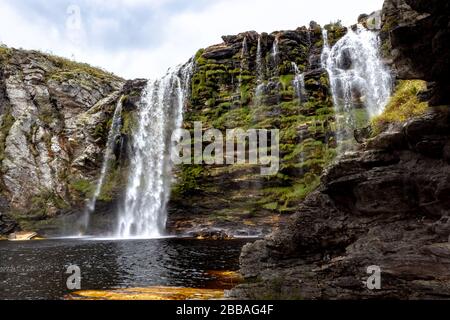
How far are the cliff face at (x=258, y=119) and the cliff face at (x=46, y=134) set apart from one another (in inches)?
690

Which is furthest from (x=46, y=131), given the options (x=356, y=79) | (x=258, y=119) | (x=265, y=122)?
(x=356, y=79)

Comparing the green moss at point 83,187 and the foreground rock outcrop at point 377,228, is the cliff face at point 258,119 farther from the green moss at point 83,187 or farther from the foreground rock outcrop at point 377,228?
the foreground rock outcrop at point 377,228

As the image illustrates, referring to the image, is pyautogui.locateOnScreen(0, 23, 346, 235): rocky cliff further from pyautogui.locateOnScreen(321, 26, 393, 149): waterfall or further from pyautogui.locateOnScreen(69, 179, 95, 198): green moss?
pyautogui.locateOnScreen(321, 26, 393, 149): waterfall

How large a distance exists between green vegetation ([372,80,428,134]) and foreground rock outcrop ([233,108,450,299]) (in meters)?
2.10

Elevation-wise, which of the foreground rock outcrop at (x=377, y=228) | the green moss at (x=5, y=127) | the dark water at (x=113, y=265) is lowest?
the dark water at (x=113, y=265)

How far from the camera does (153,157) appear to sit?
5816 centimetres

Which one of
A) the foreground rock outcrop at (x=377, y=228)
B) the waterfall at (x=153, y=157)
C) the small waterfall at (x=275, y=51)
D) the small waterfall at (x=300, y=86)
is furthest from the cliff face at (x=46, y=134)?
the foreground rock outcrop at (x=377, y=228)

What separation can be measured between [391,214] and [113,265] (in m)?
19.4

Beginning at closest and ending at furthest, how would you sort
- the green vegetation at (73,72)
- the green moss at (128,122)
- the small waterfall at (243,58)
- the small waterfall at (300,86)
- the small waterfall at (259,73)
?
the small waterfall at (300,86)
the small waterfall at (259,73)
the small waterfall at (243,58)
the green moss at (128,122)
the green vegetation at (73,72)

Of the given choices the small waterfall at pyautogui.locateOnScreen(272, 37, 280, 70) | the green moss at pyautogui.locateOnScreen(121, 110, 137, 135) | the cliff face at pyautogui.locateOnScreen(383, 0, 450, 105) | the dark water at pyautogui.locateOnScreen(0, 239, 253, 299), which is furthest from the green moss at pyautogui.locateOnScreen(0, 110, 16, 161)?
the cliff face at pyautogui.locateOnScreen(383, 0, 450, 105)

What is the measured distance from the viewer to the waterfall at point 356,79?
50094 mm

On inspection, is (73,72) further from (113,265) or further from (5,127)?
(113,265)

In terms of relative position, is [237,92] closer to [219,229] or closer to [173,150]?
[173,150]
